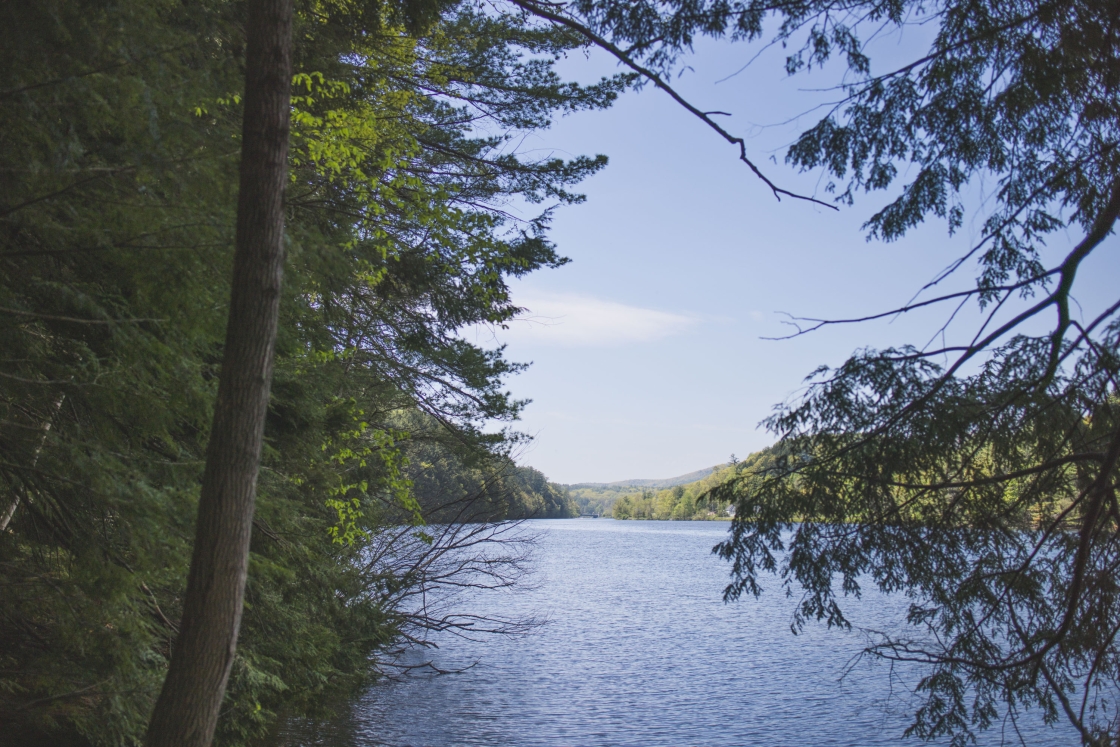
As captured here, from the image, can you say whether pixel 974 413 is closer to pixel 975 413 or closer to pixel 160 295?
Answer: pixel 975 413

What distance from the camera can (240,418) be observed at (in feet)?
10.9

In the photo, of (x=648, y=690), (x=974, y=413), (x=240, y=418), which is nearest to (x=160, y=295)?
(x=240, y=418)

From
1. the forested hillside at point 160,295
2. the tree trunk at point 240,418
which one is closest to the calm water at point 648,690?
the forested hillside at point 160,295

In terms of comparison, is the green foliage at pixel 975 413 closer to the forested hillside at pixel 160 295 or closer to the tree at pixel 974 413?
the tree at pixel 974 413

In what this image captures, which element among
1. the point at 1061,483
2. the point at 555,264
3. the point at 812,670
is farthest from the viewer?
the point at 812,670

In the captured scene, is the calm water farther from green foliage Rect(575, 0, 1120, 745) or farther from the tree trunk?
the tree trunk

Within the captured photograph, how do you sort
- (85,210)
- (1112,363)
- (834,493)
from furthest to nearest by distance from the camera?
(834,493) < (1112,363) < (85,210)

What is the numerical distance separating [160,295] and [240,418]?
3.27ft

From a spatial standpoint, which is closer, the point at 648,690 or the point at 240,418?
the point at 240,418

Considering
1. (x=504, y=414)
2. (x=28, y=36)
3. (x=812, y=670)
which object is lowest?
(x=812, y=670)

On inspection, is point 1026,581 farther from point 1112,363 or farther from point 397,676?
point 397,676

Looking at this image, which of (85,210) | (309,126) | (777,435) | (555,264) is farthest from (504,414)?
(85,210)

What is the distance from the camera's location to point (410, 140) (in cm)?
788

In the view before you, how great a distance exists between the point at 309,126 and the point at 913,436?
5.26 metres
